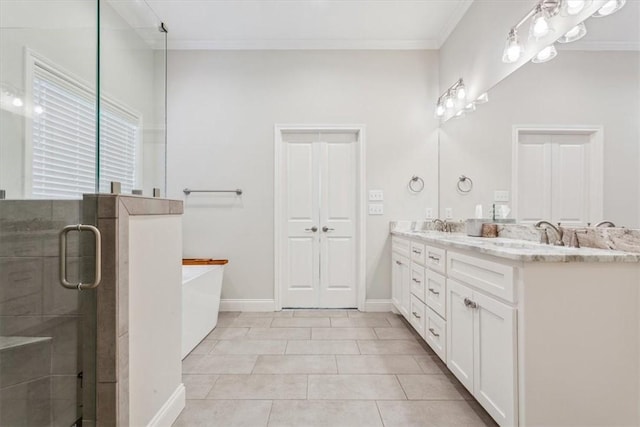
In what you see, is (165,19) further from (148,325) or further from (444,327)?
(444,327)

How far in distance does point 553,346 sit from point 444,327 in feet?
2.50

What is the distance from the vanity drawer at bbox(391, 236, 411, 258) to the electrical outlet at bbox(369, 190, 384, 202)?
44cm

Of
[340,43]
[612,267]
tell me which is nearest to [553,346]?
[612,267]

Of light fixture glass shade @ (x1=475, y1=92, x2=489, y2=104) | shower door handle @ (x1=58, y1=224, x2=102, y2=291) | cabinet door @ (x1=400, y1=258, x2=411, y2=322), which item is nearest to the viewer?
shower door handle @ (x1=58, y1=224, x2=102, y2=291)

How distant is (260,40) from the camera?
3348 mm

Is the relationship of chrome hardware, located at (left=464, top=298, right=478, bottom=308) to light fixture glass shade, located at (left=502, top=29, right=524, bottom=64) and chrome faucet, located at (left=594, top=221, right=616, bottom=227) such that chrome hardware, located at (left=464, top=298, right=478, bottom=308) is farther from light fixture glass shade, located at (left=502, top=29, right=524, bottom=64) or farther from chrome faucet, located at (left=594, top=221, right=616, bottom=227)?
light fixture glass shade, located at (left=502, top=29, right=524, bottom=64)

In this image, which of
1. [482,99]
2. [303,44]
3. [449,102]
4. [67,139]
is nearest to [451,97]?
[449,102]

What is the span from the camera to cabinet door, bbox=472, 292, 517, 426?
1.30 meters

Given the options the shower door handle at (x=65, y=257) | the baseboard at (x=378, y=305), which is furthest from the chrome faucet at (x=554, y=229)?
the shower door handle at (x=65, y=257)

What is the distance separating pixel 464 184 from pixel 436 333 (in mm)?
1417

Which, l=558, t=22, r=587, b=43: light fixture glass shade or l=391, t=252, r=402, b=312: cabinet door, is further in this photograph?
l=391, t=252, r=402, b=312: cabinet door

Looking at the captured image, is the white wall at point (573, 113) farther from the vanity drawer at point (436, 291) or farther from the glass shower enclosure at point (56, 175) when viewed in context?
the glass shower enclosure at point (56, 175)

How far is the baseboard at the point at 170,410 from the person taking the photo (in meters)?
1.46

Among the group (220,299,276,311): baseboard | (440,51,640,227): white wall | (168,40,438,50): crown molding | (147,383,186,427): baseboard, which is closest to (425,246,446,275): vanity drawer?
(440,51,640,227): white wall
